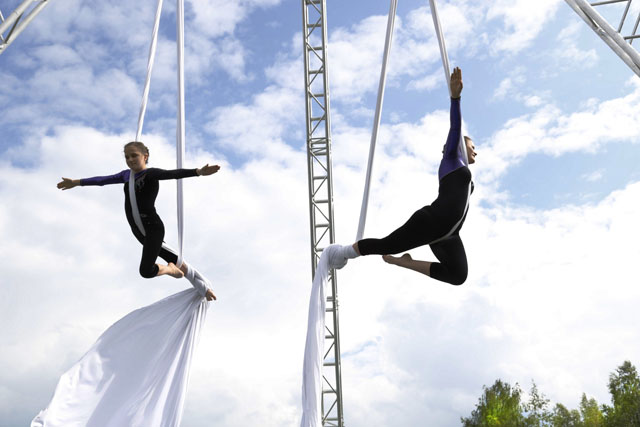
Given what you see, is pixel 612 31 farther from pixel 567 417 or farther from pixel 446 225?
pixel 567 417

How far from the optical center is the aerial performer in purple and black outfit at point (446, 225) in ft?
9.70

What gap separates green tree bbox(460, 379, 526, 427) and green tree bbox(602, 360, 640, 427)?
2.92 meters

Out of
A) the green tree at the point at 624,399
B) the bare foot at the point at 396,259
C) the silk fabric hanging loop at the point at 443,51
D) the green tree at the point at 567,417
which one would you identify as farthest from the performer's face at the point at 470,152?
the green tree at the point at 567,417

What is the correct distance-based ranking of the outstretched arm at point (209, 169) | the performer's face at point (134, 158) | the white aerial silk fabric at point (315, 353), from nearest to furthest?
the white aerial silk fabric at point (315, 353)
the outstretched arm at point (209, 169)
the performer's face at point (134, 158)

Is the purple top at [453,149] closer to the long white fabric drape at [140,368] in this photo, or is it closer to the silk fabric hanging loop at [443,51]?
the silk fabric hanging loop at [443,51]

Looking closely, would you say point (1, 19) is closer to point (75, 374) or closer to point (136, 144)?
point (136, 144)

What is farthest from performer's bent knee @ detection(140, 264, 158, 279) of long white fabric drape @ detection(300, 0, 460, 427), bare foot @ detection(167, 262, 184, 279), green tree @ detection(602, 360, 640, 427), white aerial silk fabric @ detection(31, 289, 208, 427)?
green tree @ detection(602, 360, 640, 427)

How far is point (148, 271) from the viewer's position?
A: 3266 millimetres

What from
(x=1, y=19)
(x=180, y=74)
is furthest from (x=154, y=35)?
(x=1, y=19)

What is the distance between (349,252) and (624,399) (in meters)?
17.3

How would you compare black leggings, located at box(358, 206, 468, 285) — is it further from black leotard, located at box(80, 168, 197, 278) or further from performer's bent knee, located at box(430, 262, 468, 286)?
black leotard, located at box(80, 168, 197, 278)

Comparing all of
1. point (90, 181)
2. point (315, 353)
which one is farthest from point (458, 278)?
point (90, 181)

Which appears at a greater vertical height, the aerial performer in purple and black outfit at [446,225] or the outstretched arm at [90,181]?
the outstretched arm at [90,181]

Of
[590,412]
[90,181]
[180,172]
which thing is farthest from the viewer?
[590,412]
